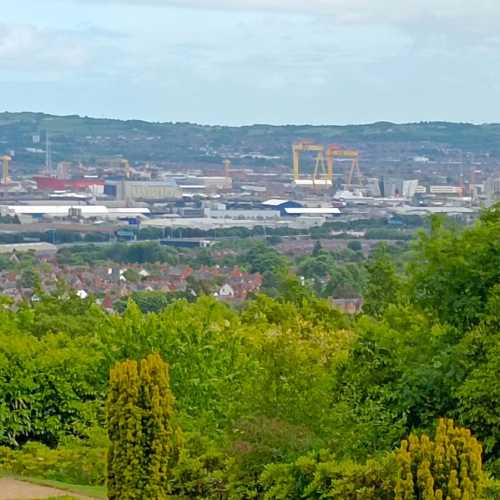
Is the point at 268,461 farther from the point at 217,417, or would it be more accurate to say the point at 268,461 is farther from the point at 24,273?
the point at 24,273

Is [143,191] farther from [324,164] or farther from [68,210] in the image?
[324,164]

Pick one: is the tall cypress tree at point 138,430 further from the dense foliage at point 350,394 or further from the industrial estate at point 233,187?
the industrial estate at point 233,187

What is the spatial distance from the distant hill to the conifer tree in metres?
167

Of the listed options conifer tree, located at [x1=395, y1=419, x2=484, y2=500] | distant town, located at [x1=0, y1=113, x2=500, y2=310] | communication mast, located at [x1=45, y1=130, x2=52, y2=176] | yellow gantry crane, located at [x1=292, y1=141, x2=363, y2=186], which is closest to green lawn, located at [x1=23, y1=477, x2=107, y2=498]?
conifer tree, located at [x1=395, y1=419, x2=484, y2=500]

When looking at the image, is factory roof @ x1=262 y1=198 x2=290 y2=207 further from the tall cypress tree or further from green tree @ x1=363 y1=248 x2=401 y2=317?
the tall cypress tree

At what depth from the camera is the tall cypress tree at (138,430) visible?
503 inches

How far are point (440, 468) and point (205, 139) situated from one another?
185 m

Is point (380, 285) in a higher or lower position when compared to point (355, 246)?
higher

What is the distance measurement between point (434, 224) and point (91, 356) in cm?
703

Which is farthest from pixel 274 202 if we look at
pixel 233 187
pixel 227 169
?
pixel 227 169

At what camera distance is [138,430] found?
1281 cm

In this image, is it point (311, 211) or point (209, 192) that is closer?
point (311, 211)

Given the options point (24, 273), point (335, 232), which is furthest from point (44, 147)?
point (24, 273)

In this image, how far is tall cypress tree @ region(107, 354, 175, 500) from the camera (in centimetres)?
1278
